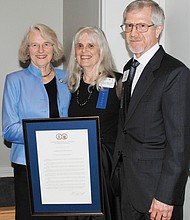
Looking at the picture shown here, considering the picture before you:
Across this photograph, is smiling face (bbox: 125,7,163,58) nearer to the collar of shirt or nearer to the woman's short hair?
the collar of shirt

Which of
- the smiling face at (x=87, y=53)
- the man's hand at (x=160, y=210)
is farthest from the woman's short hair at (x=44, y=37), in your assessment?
the man's hand at (x=160, y=210)

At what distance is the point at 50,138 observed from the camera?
2.54m

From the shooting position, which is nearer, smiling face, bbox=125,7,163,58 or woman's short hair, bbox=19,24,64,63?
smiling face, bbox=125,7,163,58

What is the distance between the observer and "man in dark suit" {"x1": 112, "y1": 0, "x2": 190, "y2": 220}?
2141 millimetres

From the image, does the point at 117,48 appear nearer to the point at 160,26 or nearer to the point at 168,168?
the point at 160,26

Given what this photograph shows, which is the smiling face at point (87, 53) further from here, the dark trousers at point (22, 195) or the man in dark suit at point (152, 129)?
the dark trousers at point (22, 195)

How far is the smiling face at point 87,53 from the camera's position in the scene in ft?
8.86

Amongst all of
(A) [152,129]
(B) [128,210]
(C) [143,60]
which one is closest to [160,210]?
(B) [128,210]

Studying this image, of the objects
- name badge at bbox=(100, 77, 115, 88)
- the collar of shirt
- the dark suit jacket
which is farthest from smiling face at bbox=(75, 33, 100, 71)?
the dark suit jacket

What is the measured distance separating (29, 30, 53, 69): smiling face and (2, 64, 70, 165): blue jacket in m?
0.07

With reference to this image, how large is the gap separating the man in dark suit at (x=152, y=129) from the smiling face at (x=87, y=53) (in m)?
0.30

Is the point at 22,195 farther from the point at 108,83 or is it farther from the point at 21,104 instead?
the point at 108,83

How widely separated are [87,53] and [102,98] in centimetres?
28

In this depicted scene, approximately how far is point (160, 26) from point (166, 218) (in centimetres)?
96
